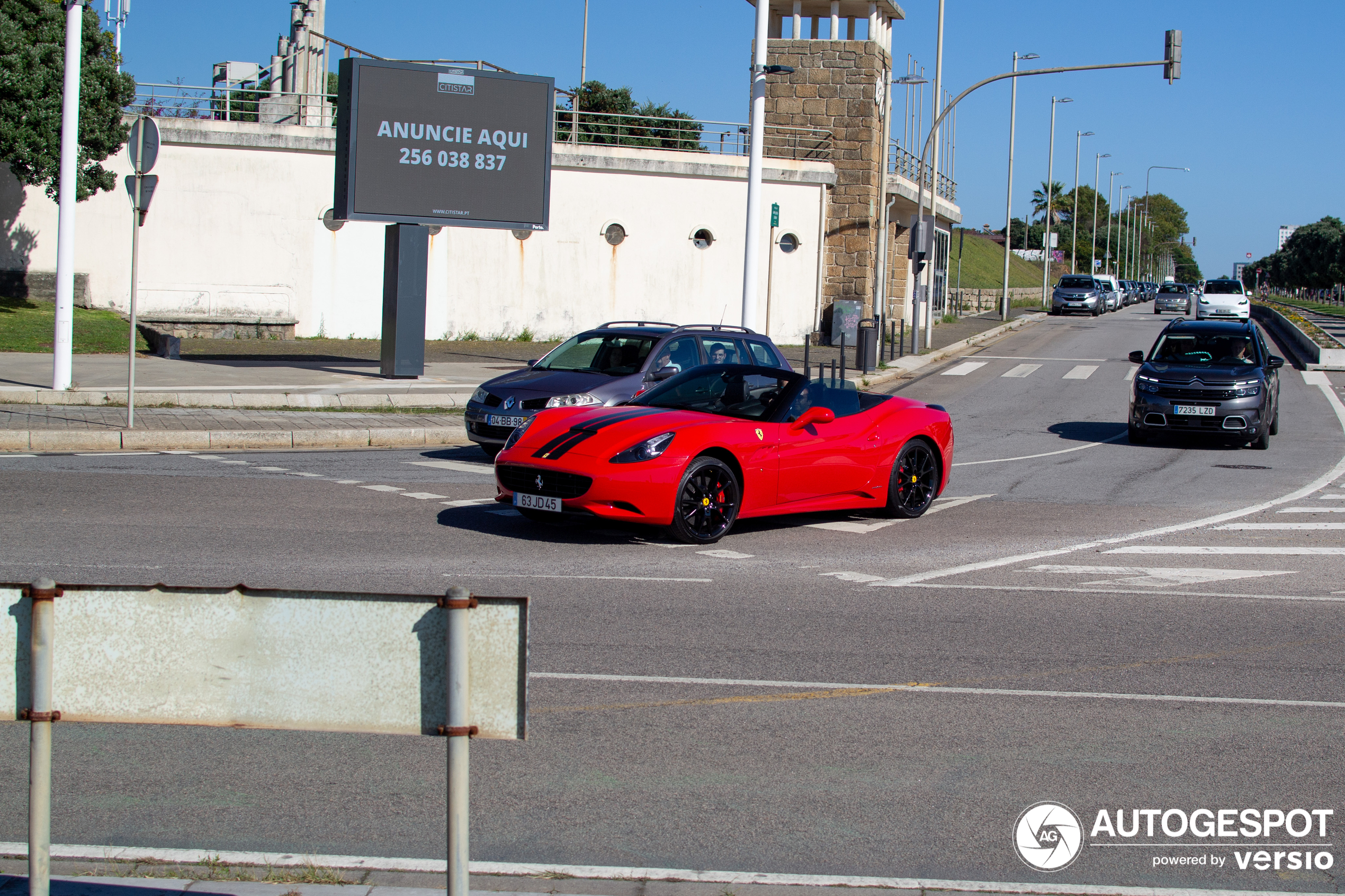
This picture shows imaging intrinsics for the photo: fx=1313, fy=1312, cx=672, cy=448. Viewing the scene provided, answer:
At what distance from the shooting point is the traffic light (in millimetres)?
28125

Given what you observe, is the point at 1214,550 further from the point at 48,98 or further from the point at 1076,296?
the point at 1076,296

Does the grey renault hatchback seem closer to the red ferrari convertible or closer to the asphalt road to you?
the asphalt road

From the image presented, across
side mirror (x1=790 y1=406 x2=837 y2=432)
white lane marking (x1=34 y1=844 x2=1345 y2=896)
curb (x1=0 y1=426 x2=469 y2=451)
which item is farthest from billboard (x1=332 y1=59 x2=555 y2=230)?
white lane marking (x1=34 y1=844 x2=1345 y2=896)

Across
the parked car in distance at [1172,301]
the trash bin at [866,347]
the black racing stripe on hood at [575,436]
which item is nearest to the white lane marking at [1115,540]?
the black racing stripe on hood at [575,436]

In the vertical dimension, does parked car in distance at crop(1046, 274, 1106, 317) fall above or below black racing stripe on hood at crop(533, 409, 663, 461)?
above

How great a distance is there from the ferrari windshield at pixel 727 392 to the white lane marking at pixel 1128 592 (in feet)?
7.78

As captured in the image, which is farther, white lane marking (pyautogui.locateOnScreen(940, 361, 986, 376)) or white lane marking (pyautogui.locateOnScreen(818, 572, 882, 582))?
white lane marking (pyautogui.locateOnScreen(940, 361, 986, 376))

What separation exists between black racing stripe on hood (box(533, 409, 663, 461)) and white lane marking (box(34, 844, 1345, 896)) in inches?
224

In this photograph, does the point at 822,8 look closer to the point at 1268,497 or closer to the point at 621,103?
the point at 1268,497

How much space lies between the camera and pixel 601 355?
14.7 metres

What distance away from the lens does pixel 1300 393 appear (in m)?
26.7

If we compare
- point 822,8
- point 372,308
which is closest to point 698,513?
point 372,308

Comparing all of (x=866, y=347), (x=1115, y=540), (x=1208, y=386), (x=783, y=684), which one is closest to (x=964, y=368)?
(x=866, y=347)

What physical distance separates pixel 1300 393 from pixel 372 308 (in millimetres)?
20776
